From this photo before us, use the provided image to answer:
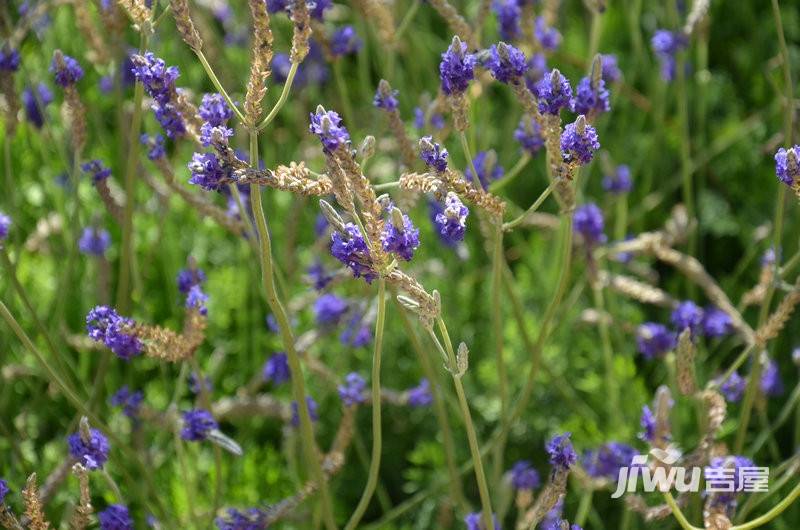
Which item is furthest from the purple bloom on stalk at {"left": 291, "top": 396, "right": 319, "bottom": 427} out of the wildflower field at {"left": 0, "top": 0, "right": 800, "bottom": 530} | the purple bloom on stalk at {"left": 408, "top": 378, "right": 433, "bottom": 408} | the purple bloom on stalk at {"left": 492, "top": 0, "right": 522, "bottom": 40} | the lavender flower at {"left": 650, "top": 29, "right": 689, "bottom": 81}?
the lavender flower at {"left": 650, "top": 29, "right": 689, "bottom": 81}

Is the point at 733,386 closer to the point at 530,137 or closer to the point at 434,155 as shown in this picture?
the point at 530,137

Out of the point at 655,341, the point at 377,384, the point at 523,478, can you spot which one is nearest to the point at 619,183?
the point at 655,341

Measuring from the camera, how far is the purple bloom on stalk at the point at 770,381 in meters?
2.12

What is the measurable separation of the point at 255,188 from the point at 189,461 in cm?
111

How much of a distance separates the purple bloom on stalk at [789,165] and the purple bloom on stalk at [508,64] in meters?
0.35

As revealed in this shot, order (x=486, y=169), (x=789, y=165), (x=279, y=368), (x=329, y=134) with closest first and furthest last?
(x=329, y=134) < (x=789, y=165) < (x=486, y=169) < (x=279, y=368)

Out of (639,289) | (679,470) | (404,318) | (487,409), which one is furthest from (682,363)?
(487,409)

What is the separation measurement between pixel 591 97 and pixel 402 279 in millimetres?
526

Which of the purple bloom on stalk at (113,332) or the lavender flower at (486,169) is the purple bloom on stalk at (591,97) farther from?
the purple bloom on stalk at (113,332)

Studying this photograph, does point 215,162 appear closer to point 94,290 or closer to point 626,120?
point 94,290

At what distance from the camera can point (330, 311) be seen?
2264mm

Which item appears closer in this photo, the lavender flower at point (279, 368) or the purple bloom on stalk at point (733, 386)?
the purple bloom on stalk at point (733, 386)

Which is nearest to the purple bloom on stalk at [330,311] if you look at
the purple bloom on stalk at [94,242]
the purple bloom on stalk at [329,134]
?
the purple bloom on stalk at [94,242]


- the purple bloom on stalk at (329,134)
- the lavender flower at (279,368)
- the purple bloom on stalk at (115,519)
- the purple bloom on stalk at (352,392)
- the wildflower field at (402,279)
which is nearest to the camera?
the purple bloom on stalk at (329,134)
